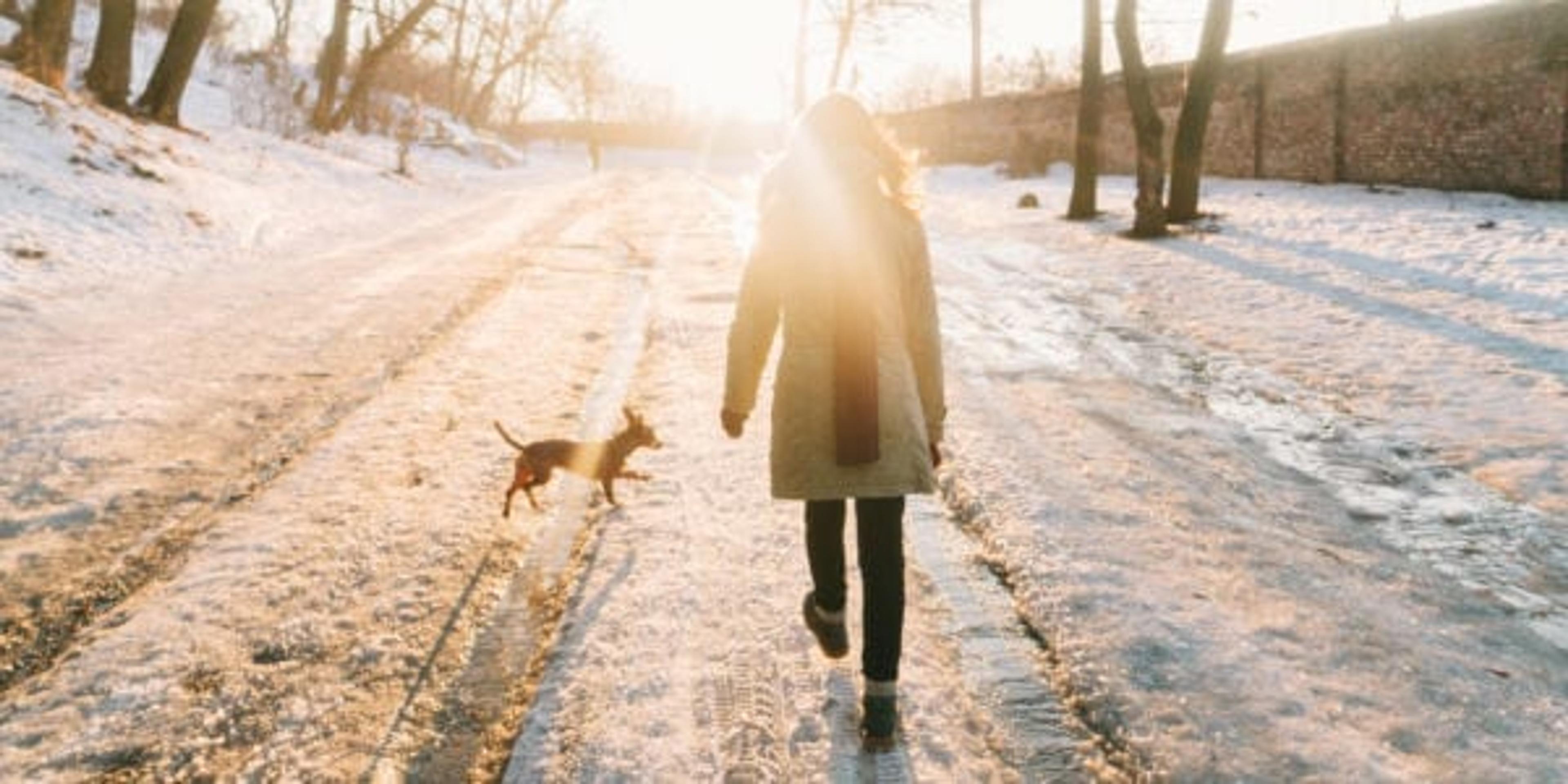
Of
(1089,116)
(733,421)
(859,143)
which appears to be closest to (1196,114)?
(1089,116)

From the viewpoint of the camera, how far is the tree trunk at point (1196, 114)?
14508 mm

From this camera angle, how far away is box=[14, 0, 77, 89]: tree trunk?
1430 cm

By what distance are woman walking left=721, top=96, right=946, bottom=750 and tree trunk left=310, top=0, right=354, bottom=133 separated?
24.5 m

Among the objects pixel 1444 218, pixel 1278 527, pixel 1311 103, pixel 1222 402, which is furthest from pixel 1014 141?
pixel 1278 527

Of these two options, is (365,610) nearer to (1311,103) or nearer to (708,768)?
(708,768)

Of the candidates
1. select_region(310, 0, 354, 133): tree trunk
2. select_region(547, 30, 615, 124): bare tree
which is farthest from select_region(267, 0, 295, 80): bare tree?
select_region(547, 30, 615, 124): bare tree

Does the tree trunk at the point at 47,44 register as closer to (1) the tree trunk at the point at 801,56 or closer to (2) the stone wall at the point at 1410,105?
(2) the stone wall at the point at 1410,105

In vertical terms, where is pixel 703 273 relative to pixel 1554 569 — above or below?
above

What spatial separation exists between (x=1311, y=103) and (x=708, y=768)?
67.4ft

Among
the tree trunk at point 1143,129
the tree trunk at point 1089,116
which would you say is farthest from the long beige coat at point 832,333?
the tree trunk at point 1089,116

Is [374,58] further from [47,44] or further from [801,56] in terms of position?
[801,56]

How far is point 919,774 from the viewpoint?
276cm

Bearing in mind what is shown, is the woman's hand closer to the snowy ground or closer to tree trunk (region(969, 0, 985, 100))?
the snowy ground

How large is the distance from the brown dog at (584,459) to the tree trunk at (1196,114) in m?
12.3
